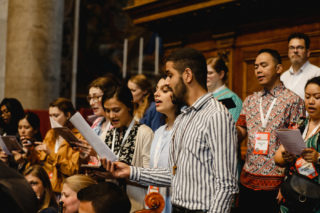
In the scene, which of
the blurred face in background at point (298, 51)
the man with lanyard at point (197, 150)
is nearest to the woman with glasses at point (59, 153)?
the man with lanyard at point (197, 150)

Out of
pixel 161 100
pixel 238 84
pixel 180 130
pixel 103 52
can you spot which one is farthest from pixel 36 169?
pixel 103 52

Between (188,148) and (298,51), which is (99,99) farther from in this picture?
(188,148)

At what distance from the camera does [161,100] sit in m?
3.98

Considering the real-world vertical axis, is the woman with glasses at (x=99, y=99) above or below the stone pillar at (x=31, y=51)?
below

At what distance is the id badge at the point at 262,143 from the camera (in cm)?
406

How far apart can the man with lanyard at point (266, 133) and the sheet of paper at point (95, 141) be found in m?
1.67

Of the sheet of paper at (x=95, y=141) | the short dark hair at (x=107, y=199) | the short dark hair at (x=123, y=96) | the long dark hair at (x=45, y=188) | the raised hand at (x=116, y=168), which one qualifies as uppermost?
the short dark hair at (x=123, y=96)

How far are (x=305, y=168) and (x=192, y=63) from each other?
153 centimetres

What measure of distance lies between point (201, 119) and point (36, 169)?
2.37 m

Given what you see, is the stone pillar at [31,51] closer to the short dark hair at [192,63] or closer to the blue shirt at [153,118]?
the blue shirt at [153,118]

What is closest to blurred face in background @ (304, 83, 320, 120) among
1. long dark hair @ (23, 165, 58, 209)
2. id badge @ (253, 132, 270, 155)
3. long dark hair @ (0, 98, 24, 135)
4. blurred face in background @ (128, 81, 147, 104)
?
id badge @ (253, 132, 270, 155)

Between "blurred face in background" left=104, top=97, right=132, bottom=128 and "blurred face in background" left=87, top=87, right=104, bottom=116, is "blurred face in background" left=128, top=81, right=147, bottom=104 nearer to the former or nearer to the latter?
"blurred face in background" left=87, top=87, right=104, bottom=116

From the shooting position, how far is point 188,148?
8.48 feet

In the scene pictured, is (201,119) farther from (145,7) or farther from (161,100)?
(145,7)
